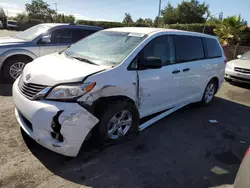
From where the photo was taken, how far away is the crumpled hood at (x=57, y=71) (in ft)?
9.23

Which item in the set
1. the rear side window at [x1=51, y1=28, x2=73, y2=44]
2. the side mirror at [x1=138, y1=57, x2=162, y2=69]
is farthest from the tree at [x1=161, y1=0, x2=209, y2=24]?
the side mirror at [x1=138, y1=57, x2=162, y2=69]

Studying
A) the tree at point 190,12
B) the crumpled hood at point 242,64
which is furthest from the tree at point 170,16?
the crumpled hood at point 242,64

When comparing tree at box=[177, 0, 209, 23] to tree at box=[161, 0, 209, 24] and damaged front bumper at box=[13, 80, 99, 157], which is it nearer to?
tree at box=[161, 0, 209, 24]

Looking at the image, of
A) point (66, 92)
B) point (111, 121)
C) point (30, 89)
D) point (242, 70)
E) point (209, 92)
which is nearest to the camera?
point (66, 92)

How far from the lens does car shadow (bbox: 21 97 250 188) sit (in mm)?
2740

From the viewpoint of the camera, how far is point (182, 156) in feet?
10.9

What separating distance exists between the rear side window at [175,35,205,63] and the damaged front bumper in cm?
231

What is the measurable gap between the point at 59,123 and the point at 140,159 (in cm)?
126

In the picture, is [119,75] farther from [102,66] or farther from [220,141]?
[220,141]

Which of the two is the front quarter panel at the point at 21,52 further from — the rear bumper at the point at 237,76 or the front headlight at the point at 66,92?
the rear bumper at the point at 237,76

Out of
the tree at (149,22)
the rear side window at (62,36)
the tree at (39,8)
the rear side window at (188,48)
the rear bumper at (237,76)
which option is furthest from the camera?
the tree at (39,8)

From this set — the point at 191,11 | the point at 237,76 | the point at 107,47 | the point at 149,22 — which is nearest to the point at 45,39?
the point at 107,47

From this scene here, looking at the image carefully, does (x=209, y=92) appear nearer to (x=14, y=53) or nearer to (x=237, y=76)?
(x=237, y=76)

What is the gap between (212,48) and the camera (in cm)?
545
